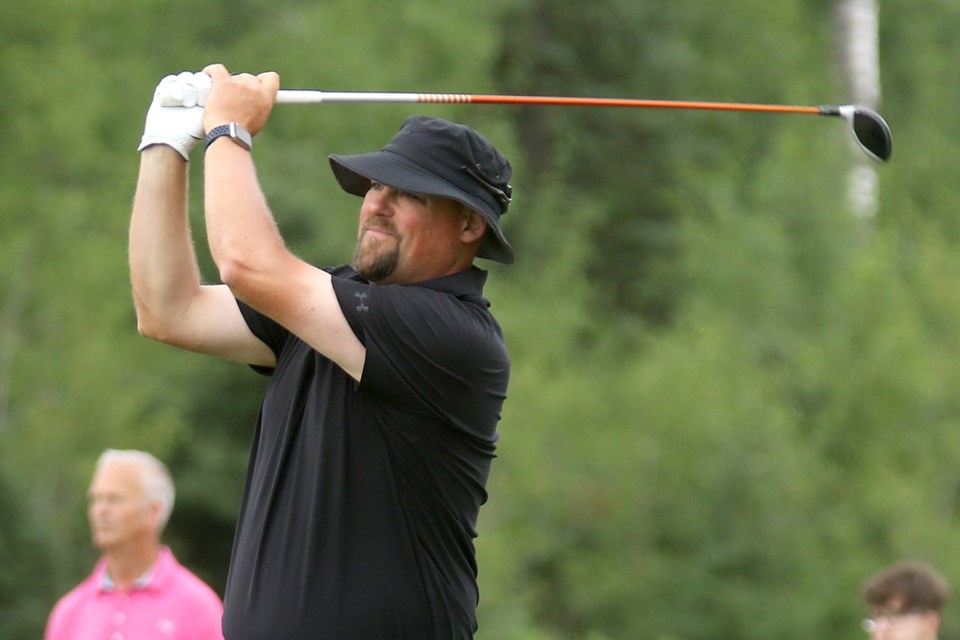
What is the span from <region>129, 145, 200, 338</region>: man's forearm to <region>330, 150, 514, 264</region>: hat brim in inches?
13.2

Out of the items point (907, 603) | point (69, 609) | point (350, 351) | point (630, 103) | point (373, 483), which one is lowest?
point (907, 603)

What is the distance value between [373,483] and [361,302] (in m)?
0.35

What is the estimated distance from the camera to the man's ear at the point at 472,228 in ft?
12.5

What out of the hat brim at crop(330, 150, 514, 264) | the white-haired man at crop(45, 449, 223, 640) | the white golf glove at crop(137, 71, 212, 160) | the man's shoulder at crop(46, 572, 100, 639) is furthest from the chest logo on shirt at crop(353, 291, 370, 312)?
the man's shoulder at crop(46, 572, 100, 639)

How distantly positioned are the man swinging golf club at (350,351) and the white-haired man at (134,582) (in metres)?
1.96

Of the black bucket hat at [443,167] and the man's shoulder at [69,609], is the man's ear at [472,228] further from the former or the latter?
the man's shoulder at [69,609]

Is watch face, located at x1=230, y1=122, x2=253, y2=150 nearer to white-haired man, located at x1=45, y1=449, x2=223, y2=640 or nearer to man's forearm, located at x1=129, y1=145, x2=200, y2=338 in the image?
man's forearm, located at x1=129, y1=145, x2=200, y2=338

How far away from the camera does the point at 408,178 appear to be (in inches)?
146

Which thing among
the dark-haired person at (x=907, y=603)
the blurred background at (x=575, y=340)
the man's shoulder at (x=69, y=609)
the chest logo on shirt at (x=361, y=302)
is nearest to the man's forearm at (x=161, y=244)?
the chest logo on shirt at (x=361, y=302)

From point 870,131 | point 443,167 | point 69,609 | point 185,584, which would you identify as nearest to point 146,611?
point 185,584

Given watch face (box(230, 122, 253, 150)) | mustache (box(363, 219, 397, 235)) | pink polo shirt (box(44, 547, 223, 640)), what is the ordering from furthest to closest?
pink polo shirt (box(44, 547, 223, 640))
mustache (box(363, 219, 397, 235))
watch face (box(230, 122, 253, 150))

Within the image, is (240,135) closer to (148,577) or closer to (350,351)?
(350,351)

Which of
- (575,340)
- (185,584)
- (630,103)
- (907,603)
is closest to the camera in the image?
(630,103)

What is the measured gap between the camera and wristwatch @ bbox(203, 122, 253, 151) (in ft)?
11.9
